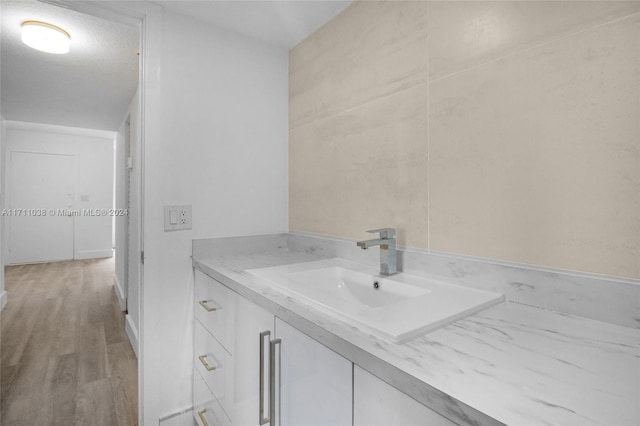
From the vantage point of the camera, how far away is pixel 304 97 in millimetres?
1785

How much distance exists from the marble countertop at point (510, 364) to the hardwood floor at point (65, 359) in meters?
1.66

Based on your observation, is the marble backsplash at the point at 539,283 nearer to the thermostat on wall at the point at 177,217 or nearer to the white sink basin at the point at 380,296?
the white sink basin at the point at 380,296

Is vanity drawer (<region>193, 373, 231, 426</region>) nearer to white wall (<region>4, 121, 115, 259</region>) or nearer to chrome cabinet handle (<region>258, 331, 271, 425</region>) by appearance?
chrome cabinet handle (<region>258, 331, 271, 425</region>)

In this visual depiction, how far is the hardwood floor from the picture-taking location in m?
1.72

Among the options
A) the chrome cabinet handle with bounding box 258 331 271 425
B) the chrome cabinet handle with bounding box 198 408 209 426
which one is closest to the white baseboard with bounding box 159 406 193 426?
the chrome cabinet handle with bounding box 198 408 209 426

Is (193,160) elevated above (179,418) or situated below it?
above

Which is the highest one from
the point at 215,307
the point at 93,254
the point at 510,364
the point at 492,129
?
the point at 492,129

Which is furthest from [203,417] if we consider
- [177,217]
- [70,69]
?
[70,69]

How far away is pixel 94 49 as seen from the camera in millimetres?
2170

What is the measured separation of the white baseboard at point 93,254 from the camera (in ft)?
19.0

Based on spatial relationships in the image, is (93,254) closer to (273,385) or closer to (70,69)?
(70,69)

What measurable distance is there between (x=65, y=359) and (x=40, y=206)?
4.39 meters

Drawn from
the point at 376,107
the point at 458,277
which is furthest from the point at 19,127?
the point at 458,277

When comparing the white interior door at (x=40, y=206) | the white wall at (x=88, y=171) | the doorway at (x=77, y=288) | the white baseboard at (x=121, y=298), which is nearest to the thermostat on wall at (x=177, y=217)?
the doorway at (x=77, y=288)
